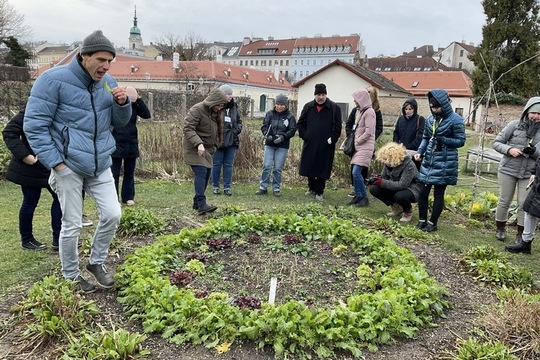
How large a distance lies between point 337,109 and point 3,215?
17.0 ft

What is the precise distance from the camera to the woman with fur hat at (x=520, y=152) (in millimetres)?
5094

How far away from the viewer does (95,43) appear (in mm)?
2982

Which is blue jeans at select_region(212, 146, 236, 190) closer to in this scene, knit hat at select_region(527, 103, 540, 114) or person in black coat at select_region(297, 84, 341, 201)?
person in black coat at select_region(297, 84, 341, 201)

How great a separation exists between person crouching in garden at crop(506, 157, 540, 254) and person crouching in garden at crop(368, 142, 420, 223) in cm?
→ 139

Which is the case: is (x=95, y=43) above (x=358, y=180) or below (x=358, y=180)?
above

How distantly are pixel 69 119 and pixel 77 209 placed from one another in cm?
67

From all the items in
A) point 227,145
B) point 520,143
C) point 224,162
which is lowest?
point 224,162

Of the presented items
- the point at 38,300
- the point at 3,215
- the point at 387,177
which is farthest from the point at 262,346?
the point at 3,215

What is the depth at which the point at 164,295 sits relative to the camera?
3125mm

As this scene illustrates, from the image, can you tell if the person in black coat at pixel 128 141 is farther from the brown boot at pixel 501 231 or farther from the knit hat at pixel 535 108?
the brown boot at pixel 501 231

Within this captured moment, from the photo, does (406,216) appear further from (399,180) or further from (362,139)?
(362,139)

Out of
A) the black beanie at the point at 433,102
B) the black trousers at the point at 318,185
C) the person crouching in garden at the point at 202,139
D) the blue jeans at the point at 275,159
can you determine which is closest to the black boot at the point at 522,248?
the black beanie at the point at 433,102

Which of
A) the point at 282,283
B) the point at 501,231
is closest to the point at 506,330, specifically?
the point at 282,283

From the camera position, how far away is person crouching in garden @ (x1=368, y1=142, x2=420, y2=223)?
613cm
